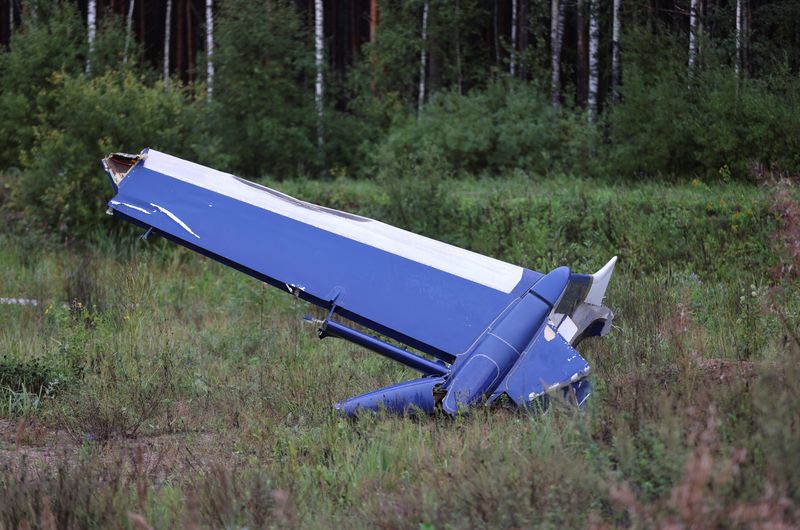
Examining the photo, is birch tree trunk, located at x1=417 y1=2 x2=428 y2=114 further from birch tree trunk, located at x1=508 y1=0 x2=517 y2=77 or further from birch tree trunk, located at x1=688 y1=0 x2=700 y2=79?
birch tree trunk, located at x1=688 y1=0 x2=700 y2=79

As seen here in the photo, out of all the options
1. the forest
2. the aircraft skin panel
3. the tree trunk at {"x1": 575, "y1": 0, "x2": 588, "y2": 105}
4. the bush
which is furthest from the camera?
the tree trunk at {"x1": 575, "y1": 0, "x2": 588, "y2": 105}

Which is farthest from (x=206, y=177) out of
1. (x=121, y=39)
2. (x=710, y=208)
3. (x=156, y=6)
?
(x=156, y=6)

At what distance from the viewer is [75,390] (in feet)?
21.4

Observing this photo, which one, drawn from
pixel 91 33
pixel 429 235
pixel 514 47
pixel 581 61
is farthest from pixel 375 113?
pixel 429 235

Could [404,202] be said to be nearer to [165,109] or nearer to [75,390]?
[165,109]

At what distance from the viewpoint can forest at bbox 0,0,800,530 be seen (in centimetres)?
356

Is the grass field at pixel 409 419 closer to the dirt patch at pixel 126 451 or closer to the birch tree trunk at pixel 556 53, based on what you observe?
the dirt patch at pixel 126 451

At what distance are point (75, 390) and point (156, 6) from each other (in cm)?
3431

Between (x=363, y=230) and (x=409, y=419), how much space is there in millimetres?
1442

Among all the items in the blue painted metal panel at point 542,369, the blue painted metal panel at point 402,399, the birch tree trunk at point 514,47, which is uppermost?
the birch tree trunk at point 514,47

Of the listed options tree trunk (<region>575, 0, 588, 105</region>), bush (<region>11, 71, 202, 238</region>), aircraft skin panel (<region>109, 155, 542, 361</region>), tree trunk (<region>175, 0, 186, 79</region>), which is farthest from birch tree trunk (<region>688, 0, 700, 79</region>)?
tree trunk (<region>175, 0, 186, 79</region>)

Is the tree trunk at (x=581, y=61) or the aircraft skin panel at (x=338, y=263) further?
the tree trunk at (x=581, y=61)

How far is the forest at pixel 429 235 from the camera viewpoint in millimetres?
3564

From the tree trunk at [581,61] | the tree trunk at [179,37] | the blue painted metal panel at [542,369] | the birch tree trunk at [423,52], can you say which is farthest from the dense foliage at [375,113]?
the tree trunk at [179,37]
